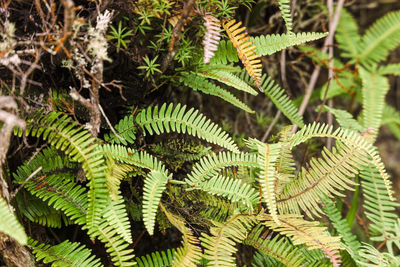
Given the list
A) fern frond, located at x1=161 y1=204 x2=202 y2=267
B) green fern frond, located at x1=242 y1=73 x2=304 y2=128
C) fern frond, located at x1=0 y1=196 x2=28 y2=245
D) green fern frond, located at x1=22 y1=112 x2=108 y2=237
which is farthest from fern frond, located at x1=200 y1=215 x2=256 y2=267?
green fern frond, located at x1=242 y1=73 x2=304 y2=128

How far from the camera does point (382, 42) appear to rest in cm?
302

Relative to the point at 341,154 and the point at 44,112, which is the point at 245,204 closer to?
the point at 341,154

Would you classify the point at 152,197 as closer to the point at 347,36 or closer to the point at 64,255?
the point at 64,255

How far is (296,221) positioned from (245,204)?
10.4 inches

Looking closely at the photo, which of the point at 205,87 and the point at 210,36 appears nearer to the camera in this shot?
the point at 210,36

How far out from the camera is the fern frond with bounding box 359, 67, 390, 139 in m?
2.37

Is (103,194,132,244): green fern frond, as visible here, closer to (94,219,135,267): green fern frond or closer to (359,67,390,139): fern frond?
(94,219,135,267): green fern frond

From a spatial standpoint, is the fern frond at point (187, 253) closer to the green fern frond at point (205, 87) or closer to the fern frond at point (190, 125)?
the fern frond at point (190, 125)

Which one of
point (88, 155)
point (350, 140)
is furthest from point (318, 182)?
point (88, 155)

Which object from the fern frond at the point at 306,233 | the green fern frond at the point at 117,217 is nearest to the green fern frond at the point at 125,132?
the green fern frond at the point at 117,217

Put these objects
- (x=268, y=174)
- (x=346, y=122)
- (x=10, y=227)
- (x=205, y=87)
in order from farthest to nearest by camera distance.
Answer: (x=346, y=122)
(x=205, y=87)
(x=268, y=174)
(x=10, y=227)

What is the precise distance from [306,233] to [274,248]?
21cm

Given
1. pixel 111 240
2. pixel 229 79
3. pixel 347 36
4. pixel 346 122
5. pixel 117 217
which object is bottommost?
pixel 111 240

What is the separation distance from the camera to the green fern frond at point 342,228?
1.91 m
